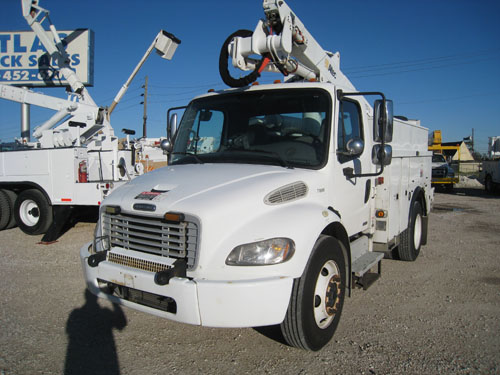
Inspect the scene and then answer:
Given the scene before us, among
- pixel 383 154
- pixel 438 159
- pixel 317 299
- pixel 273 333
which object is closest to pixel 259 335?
pixel 273 333

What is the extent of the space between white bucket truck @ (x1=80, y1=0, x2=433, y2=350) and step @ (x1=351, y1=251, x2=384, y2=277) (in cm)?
2

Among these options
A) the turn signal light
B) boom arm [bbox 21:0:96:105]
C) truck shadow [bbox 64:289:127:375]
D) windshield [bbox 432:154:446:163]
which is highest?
boom arm [bbox 21:0:96:105]

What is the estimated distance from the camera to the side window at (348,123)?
407 cm

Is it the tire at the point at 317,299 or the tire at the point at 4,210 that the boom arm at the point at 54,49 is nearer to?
the tire at the point at 4,210

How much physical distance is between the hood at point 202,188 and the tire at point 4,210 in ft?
24.0

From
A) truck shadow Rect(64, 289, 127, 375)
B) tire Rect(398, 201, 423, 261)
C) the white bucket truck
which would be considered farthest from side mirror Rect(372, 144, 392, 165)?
truck shadow Rect(64, 289, 127, 375)

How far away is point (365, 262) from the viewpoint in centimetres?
450

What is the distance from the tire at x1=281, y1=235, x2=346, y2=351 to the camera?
3.16m

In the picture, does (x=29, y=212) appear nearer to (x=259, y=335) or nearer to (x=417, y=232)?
(x=259, y=335)

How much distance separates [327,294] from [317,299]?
0.49 ft

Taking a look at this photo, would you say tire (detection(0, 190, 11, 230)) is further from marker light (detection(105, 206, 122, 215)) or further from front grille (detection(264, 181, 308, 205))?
front grille (detection(264, 181, 308, 205))

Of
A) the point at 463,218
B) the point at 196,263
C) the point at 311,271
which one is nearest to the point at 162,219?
the point at 196,263

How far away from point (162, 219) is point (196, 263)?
0.48m

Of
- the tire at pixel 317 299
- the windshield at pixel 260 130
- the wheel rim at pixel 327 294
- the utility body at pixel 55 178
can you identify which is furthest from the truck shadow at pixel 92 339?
the utility body at pixel 55 178
